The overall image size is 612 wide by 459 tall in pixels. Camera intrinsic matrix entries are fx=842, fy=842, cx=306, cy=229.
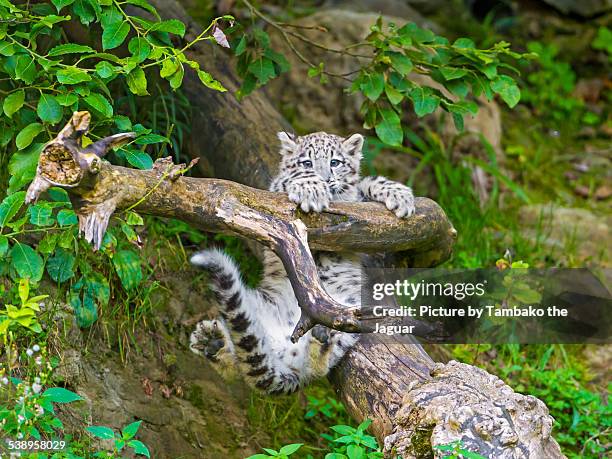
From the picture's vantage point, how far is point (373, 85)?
4.91 meters

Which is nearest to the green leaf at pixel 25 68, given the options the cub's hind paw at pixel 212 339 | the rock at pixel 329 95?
the cub's hind paw at pixel 212 339

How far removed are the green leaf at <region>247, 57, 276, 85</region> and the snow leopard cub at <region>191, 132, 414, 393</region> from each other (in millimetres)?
502

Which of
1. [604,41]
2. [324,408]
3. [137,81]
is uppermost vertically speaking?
[137,81]

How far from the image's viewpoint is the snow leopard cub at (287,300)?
4273 millimetres

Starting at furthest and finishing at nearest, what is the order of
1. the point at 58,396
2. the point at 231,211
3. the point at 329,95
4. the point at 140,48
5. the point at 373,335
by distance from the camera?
the point at 329,95, the point at 373,335, the point at 140,48, the point at 231,211, the point at 58,396

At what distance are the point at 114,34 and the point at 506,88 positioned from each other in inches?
87.6

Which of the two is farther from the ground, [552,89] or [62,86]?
[62,86]

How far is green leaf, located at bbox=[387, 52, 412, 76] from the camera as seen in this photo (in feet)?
16.0

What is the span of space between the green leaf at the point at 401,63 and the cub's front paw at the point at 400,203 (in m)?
0.75

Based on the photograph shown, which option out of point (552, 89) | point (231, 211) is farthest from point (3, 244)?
point (552, 89)

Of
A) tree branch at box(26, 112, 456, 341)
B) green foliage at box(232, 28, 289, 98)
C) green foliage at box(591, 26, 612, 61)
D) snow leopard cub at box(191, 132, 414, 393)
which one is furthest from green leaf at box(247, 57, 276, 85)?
green foliage at box(591, 26, 612, 61)

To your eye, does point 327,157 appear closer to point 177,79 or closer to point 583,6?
point 177,79

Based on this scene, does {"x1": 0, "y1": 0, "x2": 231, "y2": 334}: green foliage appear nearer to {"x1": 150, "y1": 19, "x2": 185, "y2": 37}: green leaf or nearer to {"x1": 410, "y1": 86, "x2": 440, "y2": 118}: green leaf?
{"x1": 150, "y1": 19, "x2": 185, "y2": 37}: green leaf

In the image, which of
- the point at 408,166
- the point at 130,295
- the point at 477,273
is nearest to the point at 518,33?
the point at 408,166
